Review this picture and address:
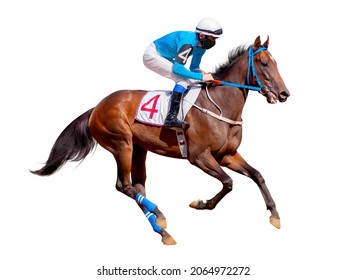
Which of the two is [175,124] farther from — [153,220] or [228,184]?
[153,220]

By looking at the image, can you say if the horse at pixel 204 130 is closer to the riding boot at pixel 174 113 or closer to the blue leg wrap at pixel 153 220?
the blue leg wrap at pixel 153 220

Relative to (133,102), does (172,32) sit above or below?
above

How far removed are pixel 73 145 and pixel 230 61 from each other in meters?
2.53

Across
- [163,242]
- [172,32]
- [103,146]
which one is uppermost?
[172,32]

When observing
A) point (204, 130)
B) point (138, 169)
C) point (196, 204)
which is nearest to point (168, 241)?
point (196, 204)

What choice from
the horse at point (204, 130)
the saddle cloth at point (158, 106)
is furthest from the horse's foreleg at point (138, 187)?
the saddle cloth at point (158, 106)

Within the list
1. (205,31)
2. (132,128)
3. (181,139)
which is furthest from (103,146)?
(205,31)

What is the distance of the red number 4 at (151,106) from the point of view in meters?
10.9

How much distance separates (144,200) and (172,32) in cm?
222

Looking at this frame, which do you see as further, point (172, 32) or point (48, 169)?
point (48, 169)

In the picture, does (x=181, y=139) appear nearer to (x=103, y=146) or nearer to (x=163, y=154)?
(x=163, y=154)

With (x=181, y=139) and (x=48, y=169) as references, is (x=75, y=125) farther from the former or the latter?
(x=181, y=139)

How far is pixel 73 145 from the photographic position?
11.5 meters

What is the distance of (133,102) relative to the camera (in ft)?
36.4
